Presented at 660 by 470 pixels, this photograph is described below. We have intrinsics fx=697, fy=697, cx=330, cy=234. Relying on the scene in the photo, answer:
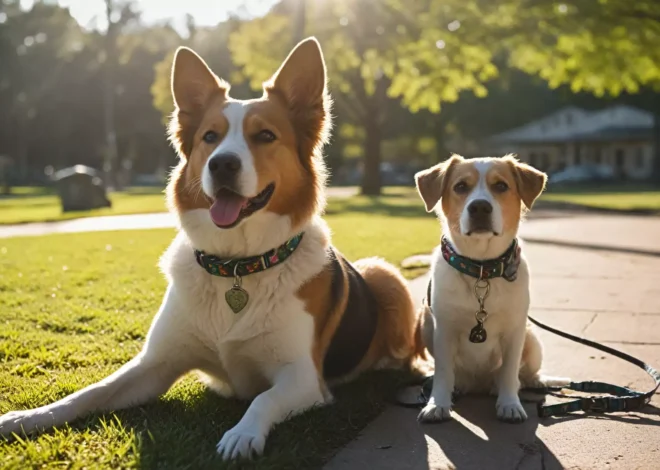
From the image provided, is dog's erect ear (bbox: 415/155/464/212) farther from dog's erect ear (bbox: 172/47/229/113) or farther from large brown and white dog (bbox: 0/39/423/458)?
dog's erect ear (bbox: 172/47/229/113)

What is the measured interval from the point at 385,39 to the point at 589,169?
134ft

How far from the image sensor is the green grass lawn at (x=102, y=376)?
3039 mm

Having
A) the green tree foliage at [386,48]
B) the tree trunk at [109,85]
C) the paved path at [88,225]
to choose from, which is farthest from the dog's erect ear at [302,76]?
the tree trunk at [109,85]

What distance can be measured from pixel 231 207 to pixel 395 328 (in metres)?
1.76

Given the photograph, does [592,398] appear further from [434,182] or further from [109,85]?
[109,85]

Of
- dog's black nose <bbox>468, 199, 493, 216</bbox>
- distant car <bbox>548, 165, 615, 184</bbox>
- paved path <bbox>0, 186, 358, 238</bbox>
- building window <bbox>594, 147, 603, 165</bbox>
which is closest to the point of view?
dog's black nose <bbox>468, 199, 493, 216</bbox>

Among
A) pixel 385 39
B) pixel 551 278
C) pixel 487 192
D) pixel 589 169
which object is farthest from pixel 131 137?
pixel 487 192

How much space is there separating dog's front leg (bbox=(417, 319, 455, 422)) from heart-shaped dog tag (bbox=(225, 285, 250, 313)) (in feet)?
3.72

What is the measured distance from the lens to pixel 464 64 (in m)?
19.8

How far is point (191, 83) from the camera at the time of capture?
414 cm

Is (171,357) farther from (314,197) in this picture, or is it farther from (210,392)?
(314,197)

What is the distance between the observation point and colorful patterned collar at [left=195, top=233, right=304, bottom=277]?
3.82 metres

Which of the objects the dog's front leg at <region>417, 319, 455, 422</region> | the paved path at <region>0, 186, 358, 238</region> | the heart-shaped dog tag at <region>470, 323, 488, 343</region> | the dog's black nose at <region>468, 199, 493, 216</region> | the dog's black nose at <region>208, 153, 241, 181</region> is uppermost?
the dog's black nose at <region>208, 153, 241, 181</region>

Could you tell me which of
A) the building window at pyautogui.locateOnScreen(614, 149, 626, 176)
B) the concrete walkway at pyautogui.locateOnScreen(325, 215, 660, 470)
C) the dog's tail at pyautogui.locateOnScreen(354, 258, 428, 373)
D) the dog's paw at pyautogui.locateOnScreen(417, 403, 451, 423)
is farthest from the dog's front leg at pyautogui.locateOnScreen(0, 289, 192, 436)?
the building window at pyautogui.locateOnScreen(614, 149, 626, 176)
